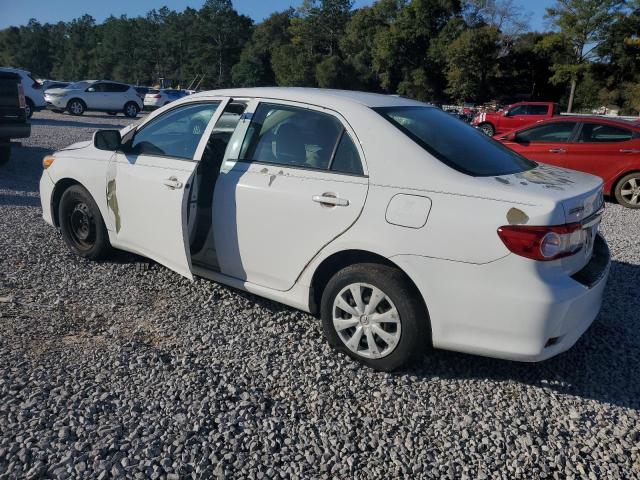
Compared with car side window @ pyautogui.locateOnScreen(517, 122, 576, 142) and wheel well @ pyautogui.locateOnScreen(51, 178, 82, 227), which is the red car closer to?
car side window @ pyautogui.locateOnScreen(517, 122, 576, 142)

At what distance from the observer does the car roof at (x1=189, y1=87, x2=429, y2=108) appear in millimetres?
3711

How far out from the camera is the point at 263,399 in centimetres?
312

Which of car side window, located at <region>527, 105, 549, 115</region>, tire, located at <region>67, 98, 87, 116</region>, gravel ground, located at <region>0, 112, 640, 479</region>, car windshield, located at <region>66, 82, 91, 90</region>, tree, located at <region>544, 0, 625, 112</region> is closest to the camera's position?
gravel ground, located at <region>0, 112, 640, 479</region>

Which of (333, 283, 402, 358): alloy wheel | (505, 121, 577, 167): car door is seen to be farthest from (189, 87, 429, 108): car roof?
(505, 121, 577, 167): car door

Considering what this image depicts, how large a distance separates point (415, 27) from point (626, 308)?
180 ft

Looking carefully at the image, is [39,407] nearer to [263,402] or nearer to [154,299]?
[263,402]

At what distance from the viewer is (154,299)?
4.46 metres

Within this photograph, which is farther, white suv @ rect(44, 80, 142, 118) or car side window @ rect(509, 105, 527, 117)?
white suv @ rect(44, 80, 142, 118)

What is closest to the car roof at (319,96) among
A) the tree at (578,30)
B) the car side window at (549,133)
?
the car side window at (549,133)

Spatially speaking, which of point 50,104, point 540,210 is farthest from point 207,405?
point 50,104

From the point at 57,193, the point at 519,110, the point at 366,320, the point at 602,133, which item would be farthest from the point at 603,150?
the point at 519,110

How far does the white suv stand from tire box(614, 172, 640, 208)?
2341 cm

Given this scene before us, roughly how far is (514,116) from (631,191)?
43.4 ft

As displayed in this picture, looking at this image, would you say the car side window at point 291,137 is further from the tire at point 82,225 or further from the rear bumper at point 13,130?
the rear bumper at point 13,130
